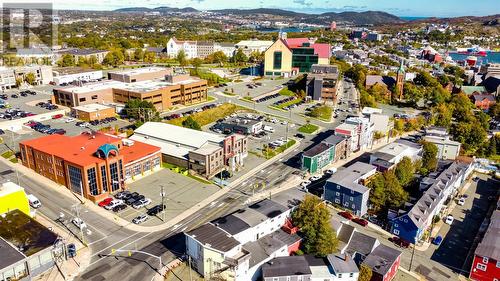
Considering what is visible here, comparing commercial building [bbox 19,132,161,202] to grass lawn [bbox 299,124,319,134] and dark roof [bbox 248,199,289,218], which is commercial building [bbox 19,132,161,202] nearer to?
dark roof [bbox 248,199,289,218]

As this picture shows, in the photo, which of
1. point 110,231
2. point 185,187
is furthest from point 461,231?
point 110,231

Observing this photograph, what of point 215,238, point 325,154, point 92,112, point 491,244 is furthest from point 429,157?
point 92,112

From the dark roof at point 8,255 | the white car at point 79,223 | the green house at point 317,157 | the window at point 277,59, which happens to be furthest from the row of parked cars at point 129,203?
the window at point 277,59

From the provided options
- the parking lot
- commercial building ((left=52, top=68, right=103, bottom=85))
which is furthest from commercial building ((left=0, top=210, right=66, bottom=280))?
commercial building ((left=52, top=68, right=103, bottom=85))

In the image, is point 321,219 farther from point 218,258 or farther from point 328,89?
point 328,89

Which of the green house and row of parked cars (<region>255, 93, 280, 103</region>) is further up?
row of parked cars (<region>255, 93, 280, 103</region>)
